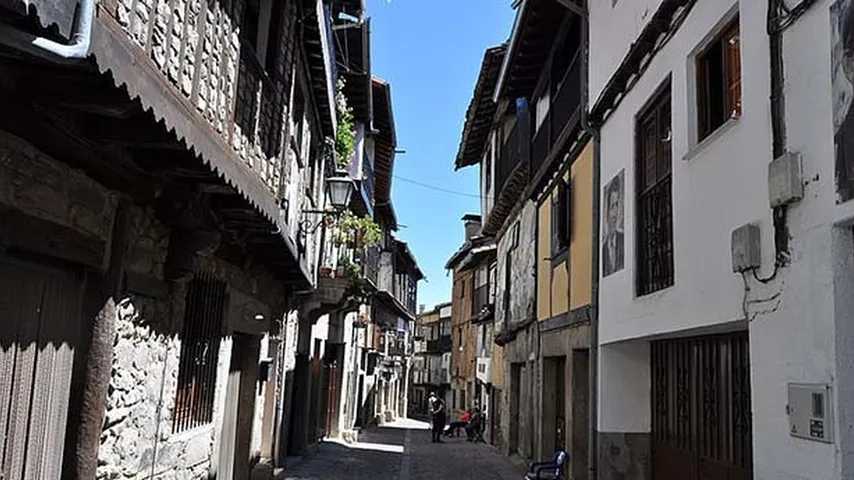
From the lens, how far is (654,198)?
757cm

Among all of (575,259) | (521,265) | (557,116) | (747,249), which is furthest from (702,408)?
(521,265)

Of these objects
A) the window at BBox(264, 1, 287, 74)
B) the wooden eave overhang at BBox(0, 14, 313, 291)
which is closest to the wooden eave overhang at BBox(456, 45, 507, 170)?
the window at BBox(264, 1, 287, 74)

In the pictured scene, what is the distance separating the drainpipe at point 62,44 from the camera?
280 cm

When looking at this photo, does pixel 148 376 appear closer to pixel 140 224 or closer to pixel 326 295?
pixel 140 224

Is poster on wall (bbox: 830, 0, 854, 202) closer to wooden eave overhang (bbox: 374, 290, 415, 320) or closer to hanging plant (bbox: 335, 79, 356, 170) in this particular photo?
hanging plant (bbox: 335, 79, 356, 170)

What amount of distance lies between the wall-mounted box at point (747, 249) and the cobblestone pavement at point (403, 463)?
9900mm

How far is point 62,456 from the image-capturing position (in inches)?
189

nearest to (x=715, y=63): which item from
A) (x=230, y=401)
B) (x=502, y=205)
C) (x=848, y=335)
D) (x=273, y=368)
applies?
(x=848, y=335)

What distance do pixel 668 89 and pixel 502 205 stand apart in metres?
12.1

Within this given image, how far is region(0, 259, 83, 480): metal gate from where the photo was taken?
416 centimetres

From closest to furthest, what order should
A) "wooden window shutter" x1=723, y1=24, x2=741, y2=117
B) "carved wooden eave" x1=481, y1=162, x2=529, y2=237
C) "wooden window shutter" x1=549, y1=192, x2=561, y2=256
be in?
"wooden window shutter" x1=723, y1=24, x2=741, y2=117, "wooden window shutter" x1=549, y1=192, x2=561, y2=256, "carved wooden eave" x1=481, y1=162, x2=529, y2=237

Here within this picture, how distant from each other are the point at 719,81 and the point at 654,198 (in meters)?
1.61

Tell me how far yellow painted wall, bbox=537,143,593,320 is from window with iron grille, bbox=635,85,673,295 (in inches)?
86.0

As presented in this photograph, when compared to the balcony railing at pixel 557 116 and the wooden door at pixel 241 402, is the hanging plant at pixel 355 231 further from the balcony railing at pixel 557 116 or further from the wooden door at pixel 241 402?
the wooden door at pixel 241 402
